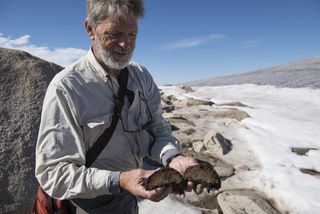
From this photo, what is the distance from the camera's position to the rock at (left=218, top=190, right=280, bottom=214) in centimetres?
428

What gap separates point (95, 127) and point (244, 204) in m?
3.09

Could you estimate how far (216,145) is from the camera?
24.0ft

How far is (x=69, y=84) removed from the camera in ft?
6.86

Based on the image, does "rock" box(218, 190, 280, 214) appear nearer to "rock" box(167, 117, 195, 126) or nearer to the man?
the man

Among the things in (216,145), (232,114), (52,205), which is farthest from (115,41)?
(232,114)

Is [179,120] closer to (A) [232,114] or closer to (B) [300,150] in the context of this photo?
(A) [232,114]

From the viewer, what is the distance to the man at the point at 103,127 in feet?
6.35

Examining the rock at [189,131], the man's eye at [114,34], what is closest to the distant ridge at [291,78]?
the rock at [189,131]

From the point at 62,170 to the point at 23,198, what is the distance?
110 inches

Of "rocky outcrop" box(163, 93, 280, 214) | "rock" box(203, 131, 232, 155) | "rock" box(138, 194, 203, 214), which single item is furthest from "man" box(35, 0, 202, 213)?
"rock" box(203, 131, 232, 155)

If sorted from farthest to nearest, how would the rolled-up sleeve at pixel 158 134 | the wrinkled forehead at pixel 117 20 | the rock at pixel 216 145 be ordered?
the rock at pixel 216 145 → the rolled-up sleeve at pixel 158 134 → the wrinkled forehead at pixel 117 20

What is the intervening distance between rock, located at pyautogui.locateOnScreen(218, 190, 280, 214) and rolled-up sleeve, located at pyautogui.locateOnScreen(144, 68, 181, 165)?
220cm

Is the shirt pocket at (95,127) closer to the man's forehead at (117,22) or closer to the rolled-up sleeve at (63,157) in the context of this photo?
the rolled-up sleeve at (63,157)

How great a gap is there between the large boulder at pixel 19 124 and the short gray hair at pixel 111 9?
9.26 feet
